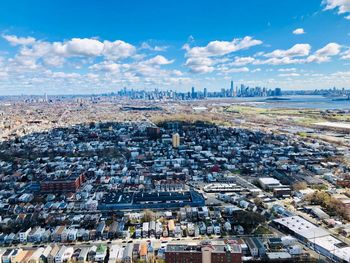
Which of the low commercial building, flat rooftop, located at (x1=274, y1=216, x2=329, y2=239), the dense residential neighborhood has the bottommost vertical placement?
the dense residential neighborhood

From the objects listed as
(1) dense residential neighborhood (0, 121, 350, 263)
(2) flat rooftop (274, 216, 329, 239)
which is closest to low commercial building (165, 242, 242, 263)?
(1) dense residential neighborhood (0, 121, 350, 263)

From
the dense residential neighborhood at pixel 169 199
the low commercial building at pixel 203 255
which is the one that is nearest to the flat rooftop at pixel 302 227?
the dense residential neighborhood at pixel 169 199

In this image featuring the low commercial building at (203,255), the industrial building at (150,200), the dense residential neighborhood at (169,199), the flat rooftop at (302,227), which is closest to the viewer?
the low commercial building at (203,255)

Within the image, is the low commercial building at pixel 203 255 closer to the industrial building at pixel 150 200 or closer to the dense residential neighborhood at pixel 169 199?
the dense residential neighborhood at pixel 169 199

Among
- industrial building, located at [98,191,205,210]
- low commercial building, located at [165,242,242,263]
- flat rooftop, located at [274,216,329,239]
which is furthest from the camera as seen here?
industrial building, located at [98,191,205,210]

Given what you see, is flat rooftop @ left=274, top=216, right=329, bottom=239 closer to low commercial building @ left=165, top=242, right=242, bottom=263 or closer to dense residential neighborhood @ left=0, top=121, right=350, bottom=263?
dense residential neighborhood @ left=0, top=121, right=350, bottom=263

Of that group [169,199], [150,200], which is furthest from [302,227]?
[150,200]

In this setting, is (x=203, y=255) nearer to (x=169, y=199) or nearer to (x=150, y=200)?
(x=169, y=199)

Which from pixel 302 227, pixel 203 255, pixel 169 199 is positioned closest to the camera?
pixel 203 255

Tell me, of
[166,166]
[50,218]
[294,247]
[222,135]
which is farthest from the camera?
[222,135]

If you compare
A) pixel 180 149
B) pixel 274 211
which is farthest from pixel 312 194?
pixel 180 149

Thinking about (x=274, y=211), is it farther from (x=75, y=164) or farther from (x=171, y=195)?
(x=75, y=164)
